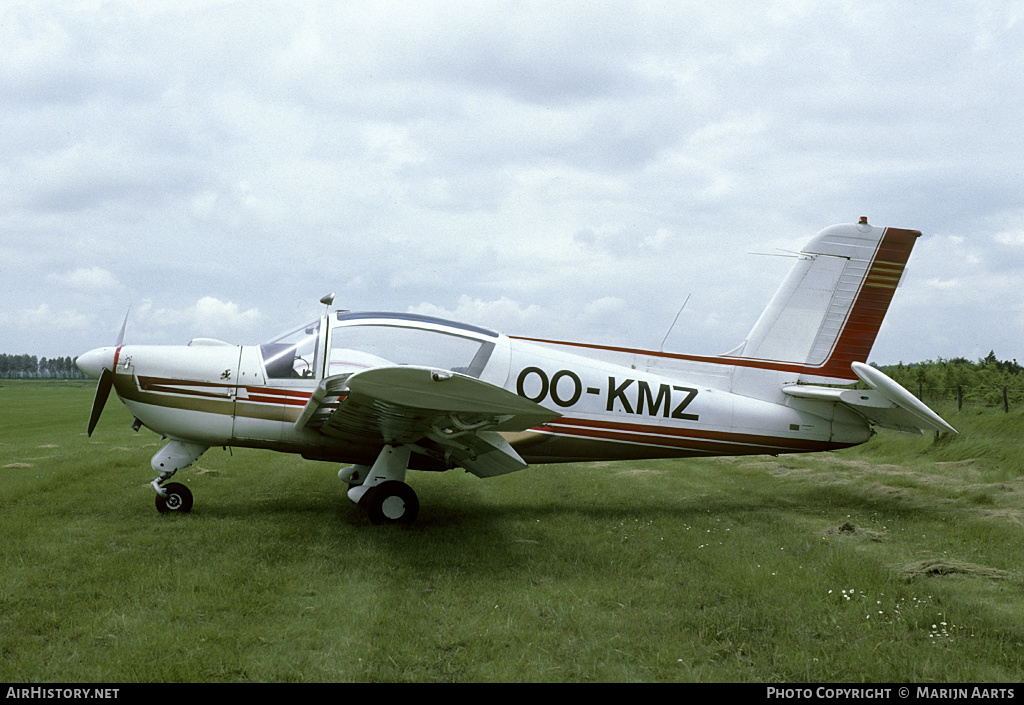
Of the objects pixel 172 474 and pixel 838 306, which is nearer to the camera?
pixel 172 474

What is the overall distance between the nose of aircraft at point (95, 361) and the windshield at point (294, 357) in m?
1.54

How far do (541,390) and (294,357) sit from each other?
8.77 feet

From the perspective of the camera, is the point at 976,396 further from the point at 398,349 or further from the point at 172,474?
the point at 172,474

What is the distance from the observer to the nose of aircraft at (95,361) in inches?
275

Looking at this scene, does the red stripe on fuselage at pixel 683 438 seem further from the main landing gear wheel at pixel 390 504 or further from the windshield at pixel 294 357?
the windshield at pixel 294 357

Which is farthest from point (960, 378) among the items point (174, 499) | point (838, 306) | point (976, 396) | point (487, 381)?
point (174, 499)

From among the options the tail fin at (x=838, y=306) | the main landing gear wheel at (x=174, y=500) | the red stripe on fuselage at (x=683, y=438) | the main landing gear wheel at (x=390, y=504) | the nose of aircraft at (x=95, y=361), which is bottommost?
the main landing gear wheel at (x=174, y=500)

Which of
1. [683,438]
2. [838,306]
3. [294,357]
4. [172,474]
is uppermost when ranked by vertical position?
[838,306]

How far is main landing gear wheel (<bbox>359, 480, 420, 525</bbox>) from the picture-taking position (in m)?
6.61

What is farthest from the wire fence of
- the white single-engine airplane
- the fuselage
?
the fuselage

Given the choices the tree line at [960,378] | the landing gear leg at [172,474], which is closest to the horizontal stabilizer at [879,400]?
the landing gear leg at [172,474]

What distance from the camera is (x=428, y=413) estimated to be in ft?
18.3

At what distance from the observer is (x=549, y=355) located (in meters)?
7.59
